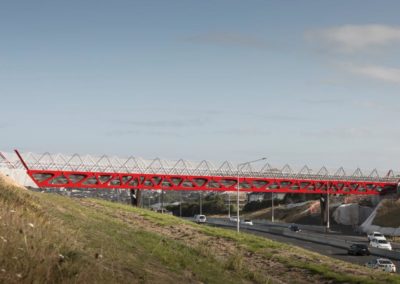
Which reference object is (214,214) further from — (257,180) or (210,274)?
(210,274)

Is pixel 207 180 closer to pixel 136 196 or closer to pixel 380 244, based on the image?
pixel 136 196

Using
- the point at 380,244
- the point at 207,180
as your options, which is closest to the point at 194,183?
the point at 207,180

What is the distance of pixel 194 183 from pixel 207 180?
2945 millimetres

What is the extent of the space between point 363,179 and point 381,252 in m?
74.0

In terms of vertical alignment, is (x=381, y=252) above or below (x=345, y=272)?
below

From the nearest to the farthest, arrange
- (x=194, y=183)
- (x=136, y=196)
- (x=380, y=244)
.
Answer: (x=380, y=244) → (x=136, y=196) → (x=194, y=183)

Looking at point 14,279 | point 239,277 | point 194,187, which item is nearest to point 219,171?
point 194,187

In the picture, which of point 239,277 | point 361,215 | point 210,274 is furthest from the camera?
point 361,215

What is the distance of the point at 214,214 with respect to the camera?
194875 mm

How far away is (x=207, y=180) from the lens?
382 ft

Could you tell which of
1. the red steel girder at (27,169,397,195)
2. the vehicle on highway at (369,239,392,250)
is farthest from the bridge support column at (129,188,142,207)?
the vehicle on highway at (369,239,392,250)

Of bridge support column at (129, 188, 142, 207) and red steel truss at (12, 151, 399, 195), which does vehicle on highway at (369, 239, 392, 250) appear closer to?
red steel truss at (12, 151, 399, 195)

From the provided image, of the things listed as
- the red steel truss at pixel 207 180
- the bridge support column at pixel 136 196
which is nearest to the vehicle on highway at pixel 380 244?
the red steel truss at pixel 207 180

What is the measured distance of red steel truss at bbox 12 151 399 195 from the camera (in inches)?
4060
